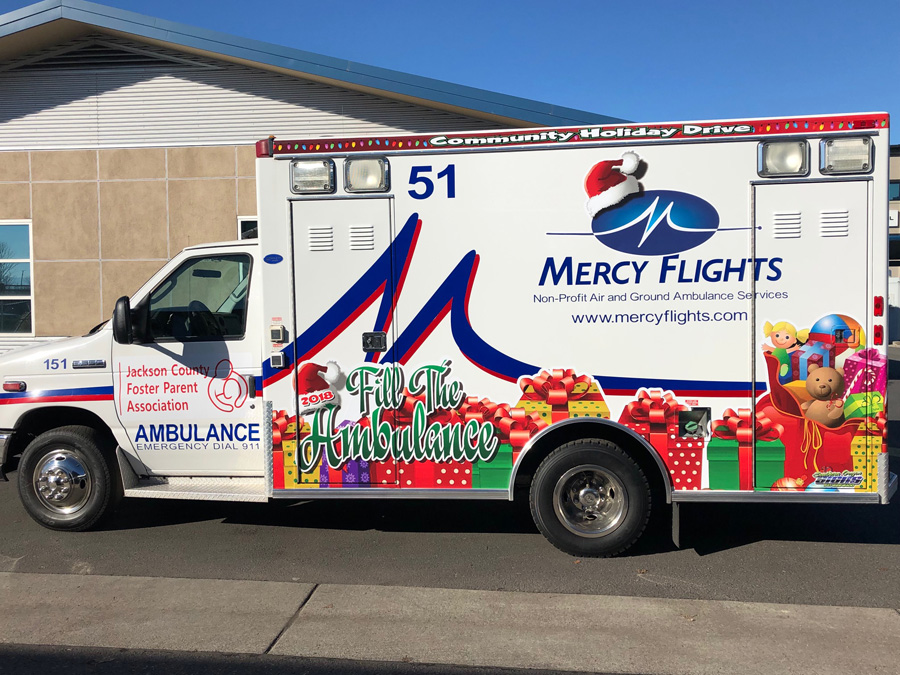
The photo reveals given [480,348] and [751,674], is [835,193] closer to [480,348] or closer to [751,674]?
[480,348]

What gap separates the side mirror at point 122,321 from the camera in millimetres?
5180

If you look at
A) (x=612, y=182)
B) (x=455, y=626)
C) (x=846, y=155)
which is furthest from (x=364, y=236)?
(x=846, y=155)

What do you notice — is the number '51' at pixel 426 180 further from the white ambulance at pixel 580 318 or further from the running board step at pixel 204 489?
the running board step at pixel 204 489

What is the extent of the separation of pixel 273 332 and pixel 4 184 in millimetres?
9150

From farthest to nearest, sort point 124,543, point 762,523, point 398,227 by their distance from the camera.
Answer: point 762,523
point 124,543
point 398,227

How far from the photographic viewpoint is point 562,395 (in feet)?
16.0

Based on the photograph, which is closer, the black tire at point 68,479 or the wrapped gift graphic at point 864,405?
the wrapped gift graphic at point 864,405

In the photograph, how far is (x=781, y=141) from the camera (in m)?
4.67

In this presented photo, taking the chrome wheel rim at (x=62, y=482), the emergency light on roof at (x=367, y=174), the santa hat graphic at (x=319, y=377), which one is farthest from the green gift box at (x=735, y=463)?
the chrome wheel rim at (x=62, y=482)

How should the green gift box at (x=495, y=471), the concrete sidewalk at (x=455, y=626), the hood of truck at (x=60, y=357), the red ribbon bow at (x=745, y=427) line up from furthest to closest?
1. the hood of truck at (x=60, y=357)
2. the green gift box at (x=495, y=471)
3. the red ribbon bow at (x=745, y=427)
4. the concrete sidewalk at (x=455, y=626)

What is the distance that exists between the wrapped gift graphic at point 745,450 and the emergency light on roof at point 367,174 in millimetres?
2778

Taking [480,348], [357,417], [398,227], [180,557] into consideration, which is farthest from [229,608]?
[398,227]

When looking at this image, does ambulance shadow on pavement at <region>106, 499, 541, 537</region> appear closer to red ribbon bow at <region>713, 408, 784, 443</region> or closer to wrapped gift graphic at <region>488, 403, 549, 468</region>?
wrapped gift graphic at <region>488, 403, 549, 468</region>

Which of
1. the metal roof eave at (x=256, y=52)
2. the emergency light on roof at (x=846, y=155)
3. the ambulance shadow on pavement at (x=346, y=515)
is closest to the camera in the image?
the emergency light on roof at (x=846, y=155)
